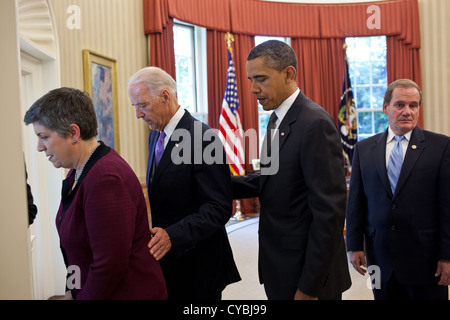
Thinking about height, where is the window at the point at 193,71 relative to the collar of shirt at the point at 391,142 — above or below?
above

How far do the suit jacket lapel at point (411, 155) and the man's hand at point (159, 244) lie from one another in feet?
4.17

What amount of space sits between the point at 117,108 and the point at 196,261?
156 inches

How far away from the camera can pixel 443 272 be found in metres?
2.14

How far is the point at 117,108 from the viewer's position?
18.4 ft

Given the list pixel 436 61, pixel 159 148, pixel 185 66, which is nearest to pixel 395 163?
pixel 159 148

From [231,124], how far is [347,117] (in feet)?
8.78

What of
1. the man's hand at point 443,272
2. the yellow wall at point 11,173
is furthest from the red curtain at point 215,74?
the yellow wall at point 11,173

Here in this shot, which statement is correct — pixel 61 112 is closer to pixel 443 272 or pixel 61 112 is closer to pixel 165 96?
pixel 165 96

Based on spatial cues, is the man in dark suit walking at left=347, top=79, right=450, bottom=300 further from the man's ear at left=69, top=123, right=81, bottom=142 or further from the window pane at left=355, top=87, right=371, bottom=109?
the window pane at left=355, top=87, right=371, bottom=109

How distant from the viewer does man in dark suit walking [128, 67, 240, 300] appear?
6.32 ft

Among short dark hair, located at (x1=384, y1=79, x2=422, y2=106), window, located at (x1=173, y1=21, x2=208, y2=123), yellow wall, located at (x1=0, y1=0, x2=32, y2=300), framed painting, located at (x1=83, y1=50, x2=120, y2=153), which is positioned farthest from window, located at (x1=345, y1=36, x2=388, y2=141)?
yellow wall, located at (x1=0, y1=0, x2=32, y2=300)

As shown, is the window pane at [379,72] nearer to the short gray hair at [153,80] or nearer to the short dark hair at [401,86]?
the short dark hair at [401,86]

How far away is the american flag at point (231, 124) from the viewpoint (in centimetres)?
783
